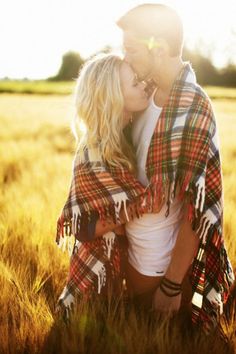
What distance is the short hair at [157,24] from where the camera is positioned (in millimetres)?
1747

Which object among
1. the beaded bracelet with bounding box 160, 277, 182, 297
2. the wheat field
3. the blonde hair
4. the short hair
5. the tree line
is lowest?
the tree line

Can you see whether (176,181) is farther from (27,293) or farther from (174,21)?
(27,293)

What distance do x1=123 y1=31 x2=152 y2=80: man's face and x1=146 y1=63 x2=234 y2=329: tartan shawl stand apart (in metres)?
0.14

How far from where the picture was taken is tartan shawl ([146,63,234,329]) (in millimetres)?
1683

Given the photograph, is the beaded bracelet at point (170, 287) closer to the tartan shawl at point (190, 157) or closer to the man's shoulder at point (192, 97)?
the tartan shawl at point (190, 157)

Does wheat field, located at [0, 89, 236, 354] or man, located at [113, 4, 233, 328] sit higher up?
man, located at [113, 4, 233, 328]

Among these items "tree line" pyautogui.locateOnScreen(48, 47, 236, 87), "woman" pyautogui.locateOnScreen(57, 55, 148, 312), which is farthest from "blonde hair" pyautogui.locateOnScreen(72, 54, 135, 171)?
"tree line" pyautogui.locateOnScreen(48, 47, 236, 87)

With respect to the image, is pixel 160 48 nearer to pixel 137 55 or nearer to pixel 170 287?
pixel 137 55

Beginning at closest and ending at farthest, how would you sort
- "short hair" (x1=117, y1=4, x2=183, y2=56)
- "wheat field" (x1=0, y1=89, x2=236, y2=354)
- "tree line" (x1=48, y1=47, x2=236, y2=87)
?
"wheat field" (x1=0, y1=89, x2=236, y2=354)
"short hair" (x1=117, y1=4, x2=183, y2=56)
"tree line" (x1=48, y1=47, x2=236, y2=87)

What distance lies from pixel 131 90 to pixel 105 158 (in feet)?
0.86

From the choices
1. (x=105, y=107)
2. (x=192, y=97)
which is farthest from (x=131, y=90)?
(x=192, y=97)

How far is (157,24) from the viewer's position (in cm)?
175

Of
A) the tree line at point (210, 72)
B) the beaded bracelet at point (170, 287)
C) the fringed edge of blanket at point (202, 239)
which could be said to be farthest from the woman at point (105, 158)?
the tree line at point (210, 72)

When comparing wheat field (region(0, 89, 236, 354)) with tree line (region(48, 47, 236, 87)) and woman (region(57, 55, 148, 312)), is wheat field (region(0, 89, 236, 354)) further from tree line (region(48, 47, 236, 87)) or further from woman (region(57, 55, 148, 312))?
tree line (region(48, 47, 236, 87))
